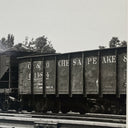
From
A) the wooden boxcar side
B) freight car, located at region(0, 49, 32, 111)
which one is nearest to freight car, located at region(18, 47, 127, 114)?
the wooden boxcar side

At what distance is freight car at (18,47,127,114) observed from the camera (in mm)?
13906

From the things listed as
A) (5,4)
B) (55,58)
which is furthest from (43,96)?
(5,4)

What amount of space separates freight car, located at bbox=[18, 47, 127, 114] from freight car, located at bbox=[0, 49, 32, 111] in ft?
2.10

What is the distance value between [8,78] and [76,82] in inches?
209

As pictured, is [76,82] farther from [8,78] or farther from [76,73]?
[8,78]

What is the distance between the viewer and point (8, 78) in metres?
19.1

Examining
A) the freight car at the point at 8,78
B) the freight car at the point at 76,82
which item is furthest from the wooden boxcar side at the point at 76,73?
the freight car at the point at 8,78

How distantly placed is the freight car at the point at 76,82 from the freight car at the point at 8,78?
641mm

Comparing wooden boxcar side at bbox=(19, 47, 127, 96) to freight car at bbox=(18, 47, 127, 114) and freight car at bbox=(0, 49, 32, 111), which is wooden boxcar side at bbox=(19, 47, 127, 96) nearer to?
freight car at bbox=(18, 47, 127, 114)

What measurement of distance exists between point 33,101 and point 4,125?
569 centimetres

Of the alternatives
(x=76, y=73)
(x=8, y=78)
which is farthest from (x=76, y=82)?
(x=8, y=78)

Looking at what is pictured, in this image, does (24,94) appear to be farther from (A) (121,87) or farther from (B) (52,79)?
(A) (121,87)

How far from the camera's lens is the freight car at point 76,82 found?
45.6 ft

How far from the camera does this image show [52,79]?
16.3 metres
